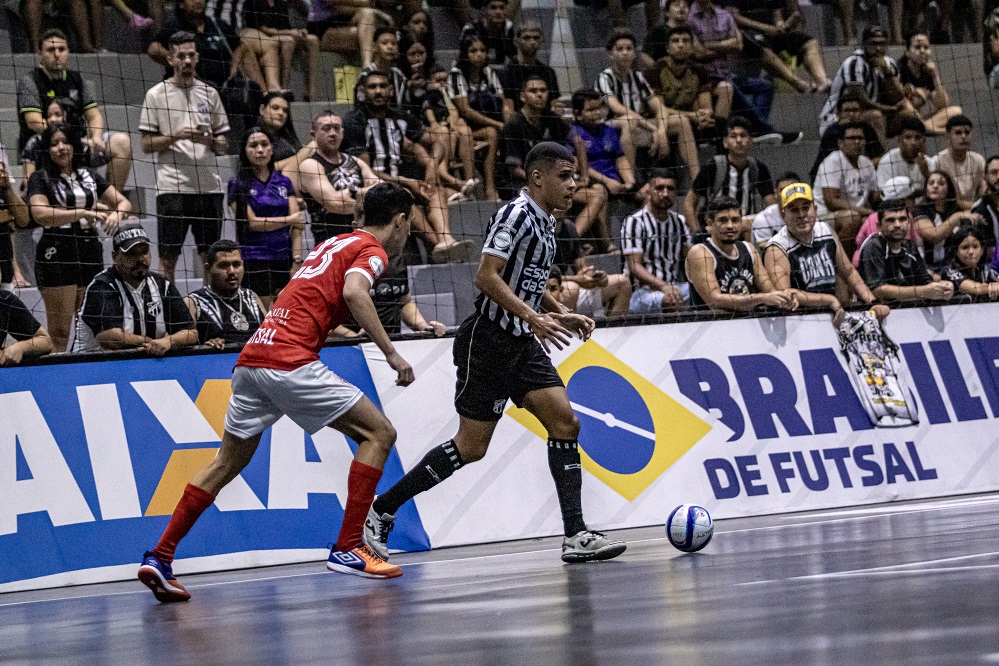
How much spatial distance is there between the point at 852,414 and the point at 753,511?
1259 mm

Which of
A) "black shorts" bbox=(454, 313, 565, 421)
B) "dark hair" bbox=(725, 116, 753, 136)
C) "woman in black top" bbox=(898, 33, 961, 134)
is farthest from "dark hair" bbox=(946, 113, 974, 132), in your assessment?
"black shorts" bbox=(454, 313, 565, 421)

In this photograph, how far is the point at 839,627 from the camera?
14.1ft

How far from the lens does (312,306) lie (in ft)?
24.1

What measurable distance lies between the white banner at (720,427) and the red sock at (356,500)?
2.10 m

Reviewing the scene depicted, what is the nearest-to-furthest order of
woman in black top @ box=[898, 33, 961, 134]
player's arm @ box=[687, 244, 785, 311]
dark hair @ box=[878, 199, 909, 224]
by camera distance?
player's arm @ box=[687, 244, 785, 311] < dark hair @ box=[878, 199, 909, 224] < woman in black top @ box=[898, 33, 961, 134]

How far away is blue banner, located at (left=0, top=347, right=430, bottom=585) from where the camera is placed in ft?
27.9

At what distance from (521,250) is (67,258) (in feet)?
13.6

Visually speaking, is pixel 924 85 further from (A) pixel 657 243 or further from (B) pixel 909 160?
(A) pixel 657 243

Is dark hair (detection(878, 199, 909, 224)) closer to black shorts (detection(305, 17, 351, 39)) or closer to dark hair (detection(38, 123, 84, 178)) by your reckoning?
black shorts (detection(305, 17, 351, 39))

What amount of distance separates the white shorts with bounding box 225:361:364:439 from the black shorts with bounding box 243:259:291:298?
366cm

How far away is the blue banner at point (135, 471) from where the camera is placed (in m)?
8.50

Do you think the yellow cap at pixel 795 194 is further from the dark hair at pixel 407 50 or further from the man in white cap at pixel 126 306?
the man in white cap at pixel 126 306

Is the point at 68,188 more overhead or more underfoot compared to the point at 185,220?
more overhead

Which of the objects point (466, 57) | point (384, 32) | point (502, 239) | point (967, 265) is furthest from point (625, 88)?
point (502, 239)
